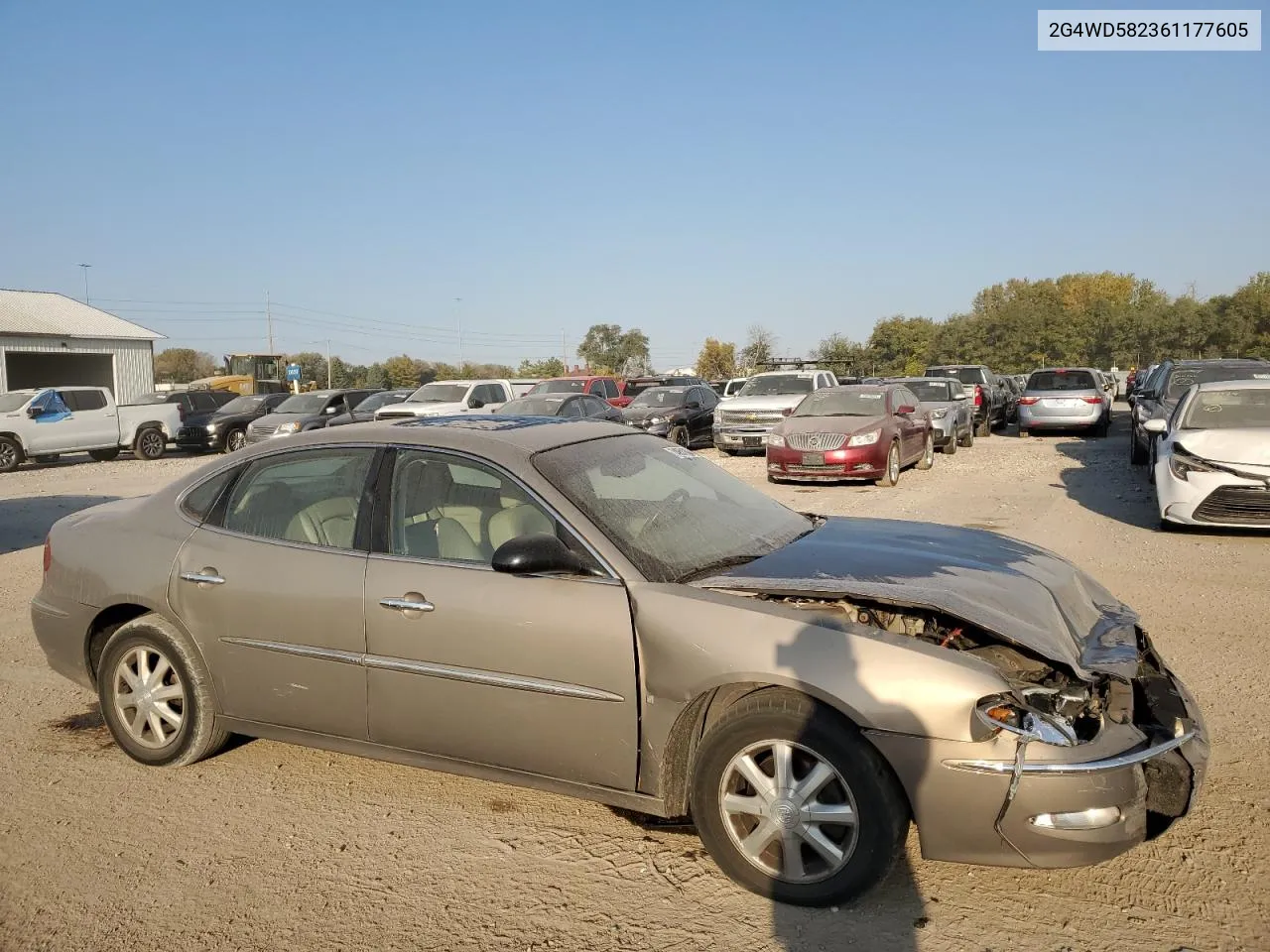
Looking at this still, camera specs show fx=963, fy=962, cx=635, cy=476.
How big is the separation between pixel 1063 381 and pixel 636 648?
22.7m

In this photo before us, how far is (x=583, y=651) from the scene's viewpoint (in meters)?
3.36

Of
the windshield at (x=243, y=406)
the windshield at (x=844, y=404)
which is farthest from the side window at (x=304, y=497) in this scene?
the windshield at (x=243, y=406)

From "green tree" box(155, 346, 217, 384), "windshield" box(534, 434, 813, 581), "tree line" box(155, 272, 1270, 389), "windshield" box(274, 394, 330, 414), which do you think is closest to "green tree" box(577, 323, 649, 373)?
"tree line" box(155, 272, 1270, 389)

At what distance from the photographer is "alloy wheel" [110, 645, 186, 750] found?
4324 mm

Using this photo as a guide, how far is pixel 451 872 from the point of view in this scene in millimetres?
3436

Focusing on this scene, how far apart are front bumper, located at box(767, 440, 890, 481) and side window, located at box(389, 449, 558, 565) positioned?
422 inches

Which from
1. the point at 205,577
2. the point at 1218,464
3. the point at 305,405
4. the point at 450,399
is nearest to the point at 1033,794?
the point at 205,577

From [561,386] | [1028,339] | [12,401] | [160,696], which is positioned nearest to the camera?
[160,696]

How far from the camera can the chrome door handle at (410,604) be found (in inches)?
143

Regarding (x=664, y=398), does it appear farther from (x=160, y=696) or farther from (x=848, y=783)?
(x=848, y=783)

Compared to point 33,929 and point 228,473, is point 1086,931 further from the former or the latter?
point 228,473

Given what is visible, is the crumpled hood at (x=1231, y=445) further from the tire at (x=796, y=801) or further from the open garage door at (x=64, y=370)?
the open garage door at (x=64, y=370)

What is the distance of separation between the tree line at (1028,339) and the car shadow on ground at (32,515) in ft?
91.0

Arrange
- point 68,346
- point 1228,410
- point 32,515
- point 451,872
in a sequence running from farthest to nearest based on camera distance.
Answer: point 68,346, point 32,515, point 1228,410, point 451,872
